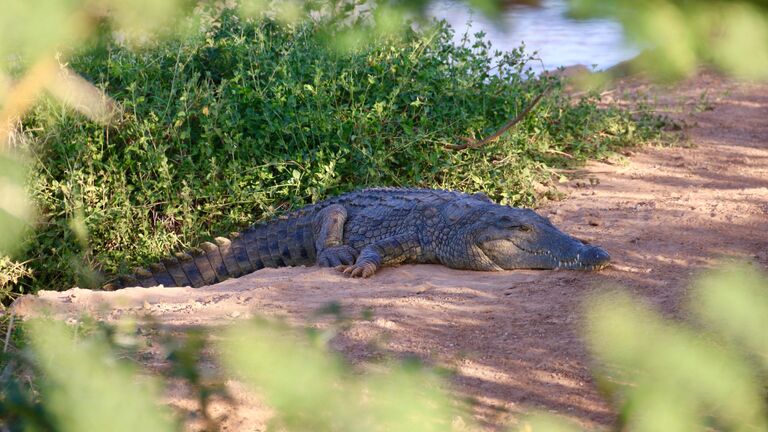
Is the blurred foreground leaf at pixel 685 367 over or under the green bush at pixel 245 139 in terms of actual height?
under

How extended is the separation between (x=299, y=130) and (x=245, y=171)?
0.57 m

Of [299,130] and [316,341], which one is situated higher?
[299,130]

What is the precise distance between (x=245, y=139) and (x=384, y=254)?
1.78m

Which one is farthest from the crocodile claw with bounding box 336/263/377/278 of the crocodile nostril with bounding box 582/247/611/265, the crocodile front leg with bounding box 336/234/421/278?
the crocodile nostril with bounding box 582/247/611/265

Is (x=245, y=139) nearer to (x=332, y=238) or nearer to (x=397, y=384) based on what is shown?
(x=332, y=238)

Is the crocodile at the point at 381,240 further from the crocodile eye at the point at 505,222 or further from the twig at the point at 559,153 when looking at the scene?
the twig at the point at 559,153

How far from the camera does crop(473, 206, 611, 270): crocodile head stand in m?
6.16

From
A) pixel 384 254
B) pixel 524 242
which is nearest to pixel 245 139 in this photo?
pixel 384 254

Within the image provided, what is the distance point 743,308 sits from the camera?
5.25ft

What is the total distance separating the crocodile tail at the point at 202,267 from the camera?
712 centimetres

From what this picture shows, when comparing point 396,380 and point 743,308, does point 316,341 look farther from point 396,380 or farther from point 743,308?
point 743,308

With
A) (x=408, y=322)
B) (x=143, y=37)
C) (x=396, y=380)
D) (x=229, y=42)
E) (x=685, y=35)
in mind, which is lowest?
(x=408, y=322)

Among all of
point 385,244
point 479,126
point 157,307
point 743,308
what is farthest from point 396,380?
point 479,126

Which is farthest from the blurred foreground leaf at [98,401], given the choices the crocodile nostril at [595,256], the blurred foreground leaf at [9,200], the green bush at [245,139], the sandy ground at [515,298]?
the green bush at [245,139]
